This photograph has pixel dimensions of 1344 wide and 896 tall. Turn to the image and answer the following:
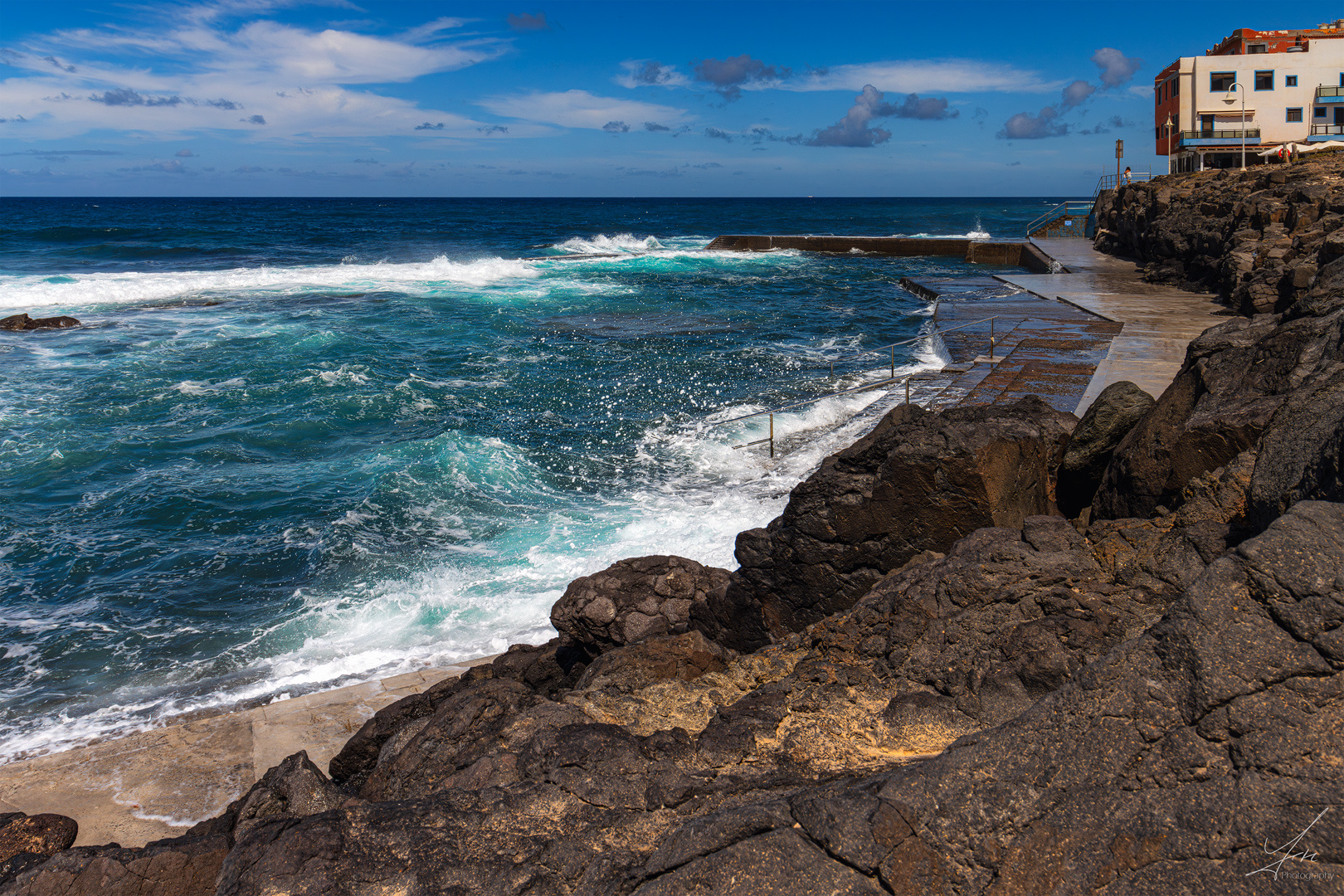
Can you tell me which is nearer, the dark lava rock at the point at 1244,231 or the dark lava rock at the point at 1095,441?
the dark lava rock at the point at 1095,441

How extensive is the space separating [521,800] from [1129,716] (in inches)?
78.8

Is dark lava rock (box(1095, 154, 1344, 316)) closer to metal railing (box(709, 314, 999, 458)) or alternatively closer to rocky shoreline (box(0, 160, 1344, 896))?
metal railing (box(709, 314, 999, 458))

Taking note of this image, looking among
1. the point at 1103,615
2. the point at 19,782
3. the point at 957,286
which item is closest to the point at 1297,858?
the point at 1103,615

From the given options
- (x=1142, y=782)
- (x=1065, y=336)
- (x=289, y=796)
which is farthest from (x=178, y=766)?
(x=1065, y=336)

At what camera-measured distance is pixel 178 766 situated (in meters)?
5.56

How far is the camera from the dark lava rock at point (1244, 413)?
3.29 meters

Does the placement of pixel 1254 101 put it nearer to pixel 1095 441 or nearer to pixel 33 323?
pixel 1095 441

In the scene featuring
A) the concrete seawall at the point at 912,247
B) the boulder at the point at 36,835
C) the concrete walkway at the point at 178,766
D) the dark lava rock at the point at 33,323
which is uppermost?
the concrete seawall at the point at 912,247

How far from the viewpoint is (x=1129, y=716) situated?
90.4 inches

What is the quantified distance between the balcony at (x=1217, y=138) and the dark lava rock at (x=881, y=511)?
38859 mm

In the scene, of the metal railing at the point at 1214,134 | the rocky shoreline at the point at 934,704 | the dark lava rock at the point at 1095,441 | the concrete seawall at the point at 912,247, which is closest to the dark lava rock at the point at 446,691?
the rocky shoreline at the point at 934,704

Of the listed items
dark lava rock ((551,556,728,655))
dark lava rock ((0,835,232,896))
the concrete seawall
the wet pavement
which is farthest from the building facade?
dark lava rock ((0,835,232,896))

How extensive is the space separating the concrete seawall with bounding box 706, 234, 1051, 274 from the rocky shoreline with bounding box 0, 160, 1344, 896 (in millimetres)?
23943

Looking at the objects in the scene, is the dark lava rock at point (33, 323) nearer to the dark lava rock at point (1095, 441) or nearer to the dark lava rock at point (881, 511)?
the dark lava rock at point (881, 511)
